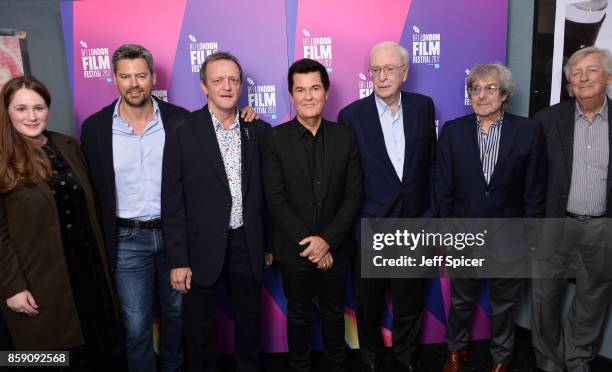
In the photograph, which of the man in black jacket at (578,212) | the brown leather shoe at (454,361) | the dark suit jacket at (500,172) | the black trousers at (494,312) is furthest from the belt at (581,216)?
the brown leather shoe at (454,361)

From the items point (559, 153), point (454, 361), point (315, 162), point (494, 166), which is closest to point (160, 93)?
point (315, 162)

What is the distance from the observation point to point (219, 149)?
2242 millimetres

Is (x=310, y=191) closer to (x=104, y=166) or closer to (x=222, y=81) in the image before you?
(x=222, y=81)

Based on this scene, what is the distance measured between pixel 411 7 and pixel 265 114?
124cm

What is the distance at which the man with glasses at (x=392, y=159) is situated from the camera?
8.16 ft

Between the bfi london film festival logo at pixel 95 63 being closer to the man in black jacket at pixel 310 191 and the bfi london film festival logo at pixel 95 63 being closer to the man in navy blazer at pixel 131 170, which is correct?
the man in navy blazer at pixel 131 170

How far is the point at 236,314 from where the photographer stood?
8.27ft

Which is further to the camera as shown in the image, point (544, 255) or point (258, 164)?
point (544, 255)

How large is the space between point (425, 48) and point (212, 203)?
183 cm

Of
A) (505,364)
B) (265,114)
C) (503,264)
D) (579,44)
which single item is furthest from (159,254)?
(579,44)

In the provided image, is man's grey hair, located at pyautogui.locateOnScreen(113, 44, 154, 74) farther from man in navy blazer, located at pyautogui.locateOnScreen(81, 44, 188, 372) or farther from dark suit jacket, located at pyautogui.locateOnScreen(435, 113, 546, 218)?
dark suit jacket, located at pyautogui.locateOnScreen(435, 113, 546, 218)

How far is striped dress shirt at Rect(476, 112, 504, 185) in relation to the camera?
2.47 metres

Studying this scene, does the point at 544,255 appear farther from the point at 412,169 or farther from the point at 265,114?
the point at 265,114

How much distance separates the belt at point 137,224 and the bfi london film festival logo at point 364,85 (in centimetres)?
159
